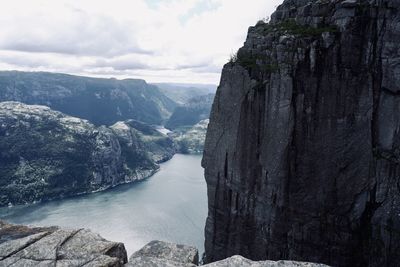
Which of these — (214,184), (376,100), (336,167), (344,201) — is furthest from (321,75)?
(214,184)

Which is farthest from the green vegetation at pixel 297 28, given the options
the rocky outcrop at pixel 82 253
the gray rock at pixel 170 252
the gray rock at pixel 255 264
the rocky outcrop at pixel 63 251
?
the rocky outcrop at pixel 63 251

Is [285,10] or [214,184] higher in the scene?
[285,10]

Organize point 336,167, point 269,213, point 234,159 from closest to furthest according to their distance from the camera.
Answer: point 336,167 → point 269,213 → point 234,159

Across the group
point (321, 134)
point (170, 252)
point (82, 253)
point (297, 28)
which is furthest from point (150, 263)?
point (297, 28)

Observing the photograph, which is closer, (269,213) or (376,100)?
(376,100)

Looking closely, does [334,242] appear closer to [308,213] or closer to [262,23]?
[308,213]

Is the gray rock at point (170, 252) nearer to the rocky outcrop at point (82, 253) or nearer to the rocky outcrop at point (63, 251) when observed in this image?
the rocky outcrop at point (82, 253)

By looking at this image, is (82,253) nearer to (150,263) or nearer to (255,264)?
(150,263)
